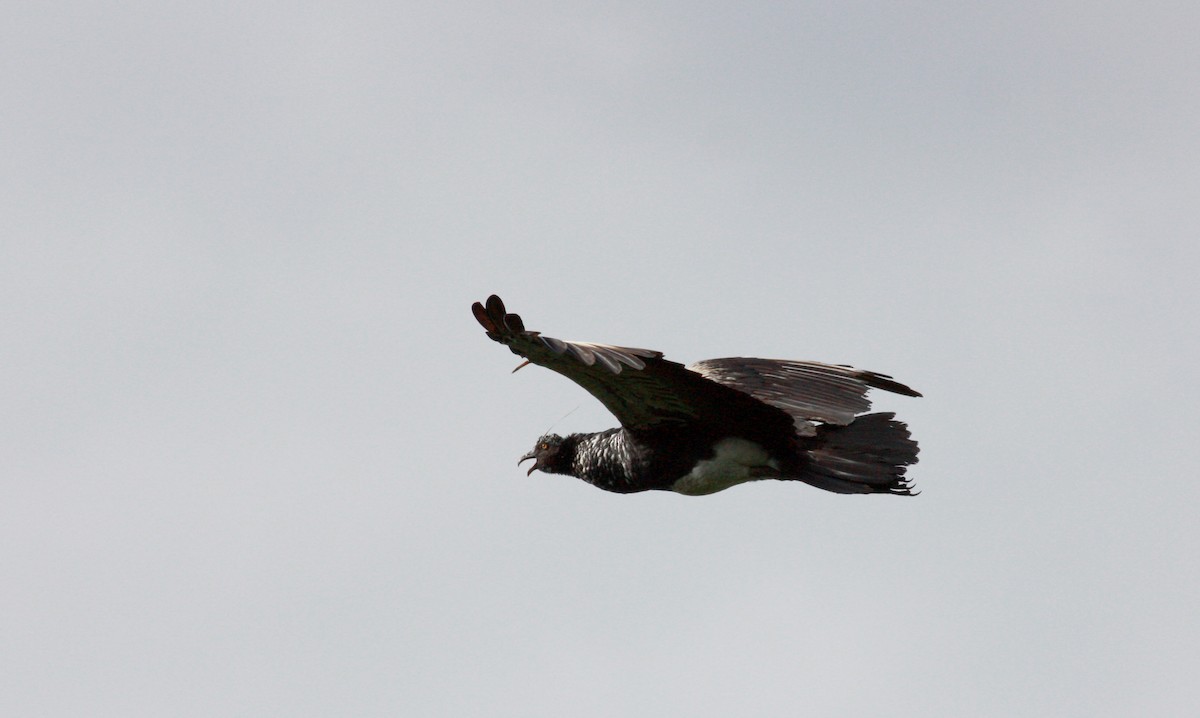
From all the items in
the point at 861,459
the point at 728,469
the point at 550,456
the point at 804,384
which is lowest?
the point at 861,459

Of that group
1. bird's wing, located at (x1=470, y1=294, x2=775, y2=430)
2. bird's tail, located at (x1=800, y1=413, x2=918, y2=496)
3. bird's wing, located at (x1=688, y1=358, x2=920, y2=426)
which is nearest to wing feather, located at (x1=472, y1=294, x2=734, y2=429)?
bird's wing, located at (x1=470, y1=294, x2=775, y2=430)

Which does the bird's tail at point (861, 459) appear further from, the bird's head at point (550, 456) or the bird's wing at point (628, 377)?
the bird's head at point (550, 456)

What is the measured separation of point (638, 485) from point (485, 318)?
220cm

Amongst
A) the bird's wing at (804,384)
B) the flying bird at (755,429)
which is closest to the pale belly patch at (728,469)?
the flying bird at (755,429)

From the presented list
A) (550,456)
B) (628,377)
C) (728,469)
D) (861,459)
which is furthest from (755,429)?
(550,456)

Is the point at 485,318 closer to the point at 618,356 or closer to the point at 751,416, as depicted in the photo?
the point at 618,356

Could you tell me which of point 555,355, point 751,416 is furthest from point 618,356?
point 751,416

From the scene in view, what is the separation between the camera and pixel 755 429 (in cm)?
802

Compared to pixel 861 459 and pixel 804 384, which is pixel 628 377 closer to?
pixel 804 384

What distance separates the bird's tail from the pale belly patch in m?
0.24

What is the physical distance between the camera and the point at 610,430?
8688mm

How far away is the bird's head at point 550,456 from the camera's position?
357 inches

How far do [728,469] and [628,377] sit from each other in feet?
3.60

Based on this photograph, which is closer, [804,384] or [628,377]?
[628,377]
